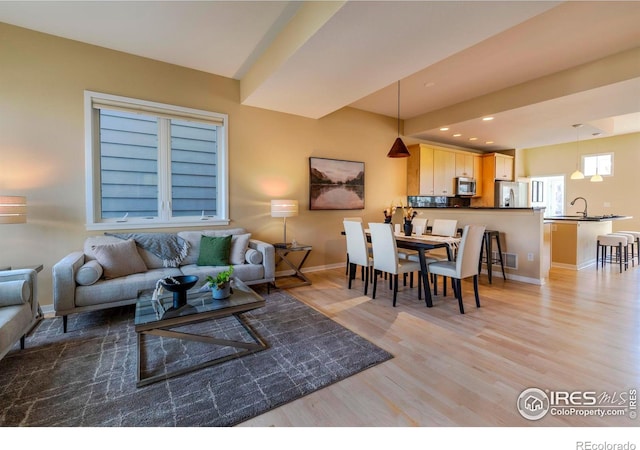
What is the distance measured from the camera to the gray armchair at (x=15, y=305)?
74.0 inches

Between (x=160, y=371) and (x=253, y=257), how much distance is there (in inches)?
69.4

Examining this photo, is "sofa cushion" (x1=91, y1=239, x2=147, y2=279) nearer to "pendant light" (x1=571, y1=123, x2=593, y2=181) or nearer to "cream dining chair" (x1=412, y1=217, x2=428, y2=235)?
"cream dining chair" (x1=412, y1=217, x2=428, y2=235)

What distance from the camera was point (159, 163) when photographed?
3.86 m

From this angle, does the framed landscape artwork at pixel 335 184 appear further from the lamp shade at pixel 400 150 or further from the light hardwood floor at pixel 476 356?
the light hardwood floor at pixel 476 356

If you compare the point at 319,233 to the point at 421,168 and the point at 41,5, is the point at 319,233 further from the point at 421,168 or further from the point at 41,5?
the point at 41,5

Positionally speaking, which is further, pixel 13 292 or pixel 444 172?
pixel 444 172

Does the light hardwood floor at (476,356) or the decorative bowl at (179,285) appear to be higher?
the decorative bowl at (179,285)

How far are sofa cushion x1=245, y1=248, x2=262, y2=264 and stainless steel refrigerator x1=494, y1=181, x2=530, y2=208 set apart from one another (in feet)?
19.5

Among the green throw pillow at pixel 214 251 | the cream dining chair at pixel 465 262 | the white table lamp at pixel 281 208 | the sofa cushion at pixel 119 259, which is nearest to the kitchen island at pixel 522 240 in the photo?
the cream dining chair at pixel 465 262

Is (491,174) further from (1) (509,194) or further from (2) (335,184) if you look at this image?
(2) (335,184)

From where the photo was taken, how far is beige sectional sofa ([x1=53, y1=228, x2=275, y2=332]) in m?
Result: 2.62

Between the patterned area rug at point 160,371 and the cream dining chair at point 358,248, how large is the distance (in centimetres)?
118

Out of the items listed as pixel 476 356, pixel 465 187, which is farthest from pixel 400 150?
pixel 465 187

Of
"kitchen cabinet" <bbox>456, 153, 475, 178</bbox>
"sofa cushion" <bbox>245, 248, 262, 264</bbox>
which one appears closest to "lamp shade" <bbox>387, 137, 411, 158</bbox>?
"sofa cushion" <bbox>245, 248, 262, 264</bbox>
